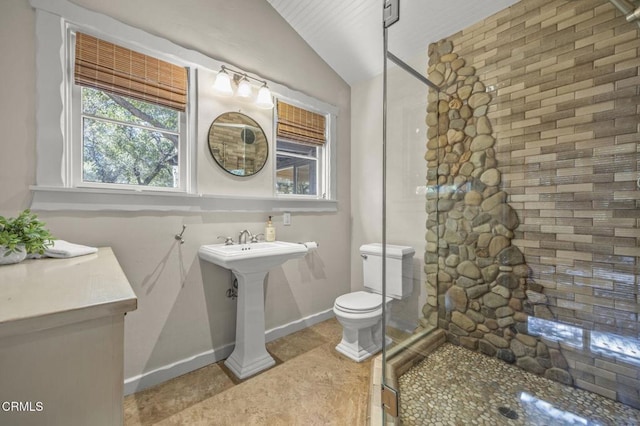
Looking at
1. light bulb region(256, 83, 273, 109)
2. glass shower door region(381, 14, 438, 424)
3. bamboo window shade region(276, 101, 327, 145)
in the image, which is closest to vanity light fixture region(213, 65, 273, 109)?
light bulb region(256, 83, 273, 109)

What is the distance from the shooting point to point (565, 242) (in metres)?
1.67

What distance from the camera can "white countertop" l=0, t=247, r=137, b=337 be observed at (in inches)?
20.7

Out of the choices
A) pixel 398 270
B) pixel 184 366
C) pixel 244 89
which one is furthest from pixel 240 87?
pixel 184 366

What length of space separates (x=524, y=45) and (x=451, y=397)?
2235 mm

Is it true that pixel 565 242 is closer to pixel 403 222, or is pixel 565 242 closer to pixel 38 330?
pixel 403 222

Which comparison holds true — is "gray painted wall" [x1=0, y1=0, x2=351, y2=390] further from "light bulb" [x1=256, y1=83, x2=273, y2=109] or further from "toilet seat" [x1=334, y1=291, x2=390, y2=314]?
"toilet seat" [x1=334, y1=291, x2=390, y2=314]

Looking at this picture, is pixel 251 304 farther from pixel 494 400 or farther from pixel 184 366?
pixel 494 400

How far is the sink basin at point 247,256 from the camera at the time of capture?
1.64m

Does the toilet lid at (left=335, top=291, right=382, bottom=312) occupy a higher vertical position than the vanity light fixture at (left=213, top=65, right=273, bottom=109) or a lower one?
lower

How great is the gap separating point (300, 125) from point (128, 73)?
1334 millimetres

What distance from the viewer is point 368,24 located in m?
2.28

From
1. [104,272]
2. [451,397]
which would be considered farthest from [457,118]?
[104,272]

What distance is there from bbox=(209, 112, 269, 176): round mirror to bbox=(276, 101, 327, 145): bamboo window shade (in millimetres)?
257

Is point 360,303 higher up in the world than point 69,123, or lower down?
lower down
